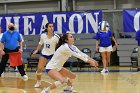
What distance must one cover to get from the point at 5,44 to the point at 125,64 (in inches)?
283

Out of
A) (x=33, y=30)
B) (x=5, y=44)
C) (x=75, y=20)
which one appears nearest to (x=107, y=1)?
(x=75, y=20)

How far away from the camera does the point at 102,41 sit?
13844mm

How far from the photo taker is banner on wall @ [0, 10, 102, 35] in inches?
645

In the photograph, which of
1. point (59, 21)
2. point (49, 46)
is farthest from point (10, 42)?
point (59, 21)

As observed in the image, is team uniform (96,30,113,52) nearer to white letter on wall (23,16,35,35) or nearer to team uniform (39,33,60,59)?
white letter on wall (23,16,35,35)

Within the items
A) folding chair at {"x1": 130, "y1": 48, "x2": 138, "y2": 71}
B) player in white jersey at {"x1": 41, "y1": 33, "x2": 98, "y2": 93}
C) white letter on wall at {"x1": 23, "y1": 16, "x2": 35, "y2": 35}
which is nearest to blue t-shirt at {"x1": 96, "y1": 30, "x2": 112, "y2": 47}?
folding chair at {"x1": 130, "y1": 48, "x2": 138, "y2": 71}

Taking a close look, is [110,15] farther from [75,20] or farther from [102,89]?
[102,89]

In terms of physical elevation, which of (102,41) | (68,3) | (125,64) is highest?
(68,3)

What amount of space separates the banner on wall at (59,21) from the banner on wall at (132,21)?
1263 mm

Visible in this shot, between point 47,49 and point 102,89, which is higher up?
point 47,49

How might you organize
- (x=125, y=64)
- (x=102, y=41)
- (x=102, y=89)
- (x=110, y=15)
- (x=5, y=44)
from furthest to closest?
(x=110, y=15)
(x=125, y=64)
(x=102, y=41)
(x=5, y=44)
(x=102, y=89)

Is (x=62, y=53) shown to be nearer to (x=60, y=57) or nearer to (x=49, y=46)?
(x=60, y=57)

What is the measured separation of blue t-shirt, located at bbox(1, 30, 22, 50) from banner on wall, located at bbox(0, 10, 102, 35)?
19.0 ft

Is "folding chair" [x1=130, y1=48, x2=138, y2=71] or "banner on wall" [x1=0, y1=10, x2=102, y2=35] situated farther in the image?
"banner on wall" [x1=0, y1=10, x2=102, y2=35]
